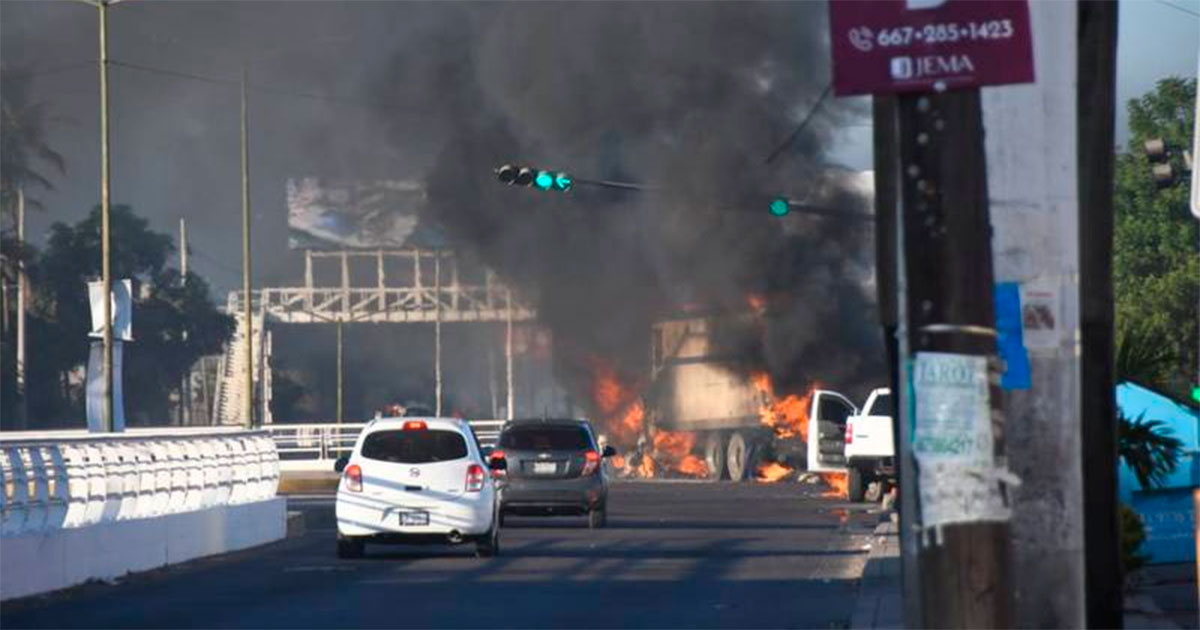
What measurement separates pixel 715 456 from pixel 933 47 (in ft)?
167

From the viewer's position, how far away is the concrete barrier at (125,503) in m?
19.2

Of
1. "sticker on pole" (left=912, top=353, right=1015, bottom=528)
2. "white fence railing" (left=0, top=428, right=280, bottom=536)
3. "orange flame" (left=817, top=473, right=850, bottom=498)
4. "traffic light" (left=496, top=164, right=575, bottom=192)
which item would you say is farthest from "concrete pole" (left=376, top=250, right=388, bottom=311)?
"sticker on pole" (left=912, top=353, right=1015, bottom=528)

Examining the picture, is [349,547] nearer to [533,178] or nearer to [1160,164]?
[533,178]

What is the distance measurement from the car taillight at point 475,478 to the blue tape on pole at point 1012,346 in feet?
Result: 54.0

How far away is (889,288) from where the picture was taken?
33.4 feet

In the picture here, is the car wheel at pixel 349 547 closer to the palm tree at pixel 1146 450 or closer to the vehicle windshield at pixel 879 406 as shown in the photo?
the palm tree at pixel 1146 450

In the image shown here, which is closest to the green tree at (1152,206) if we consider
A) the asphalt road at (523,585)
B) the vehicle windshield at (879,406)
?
the vehicle windshield at (879,406)

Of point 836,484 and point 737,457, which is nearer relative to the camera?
point 836,484

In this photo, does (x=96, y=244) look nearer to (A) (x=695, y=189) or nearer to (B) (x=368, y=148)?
(B) (x=368, y=148)

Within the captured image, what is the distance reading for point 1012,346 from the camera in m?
9.17

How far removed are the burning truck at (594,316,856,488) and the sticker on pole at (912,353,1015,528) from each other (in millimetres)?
47008

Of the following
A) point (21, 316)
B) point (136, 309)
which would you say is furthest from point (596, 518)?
point (136, 309)

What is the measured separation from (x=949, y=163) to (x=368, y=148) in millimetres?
83415

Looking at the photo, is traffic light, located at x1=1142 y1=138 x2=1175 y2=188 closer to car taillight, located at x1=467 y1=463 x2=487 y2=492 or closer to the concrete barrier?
car taillight, located at x1=467 y1=463 x2=487 y2=492
